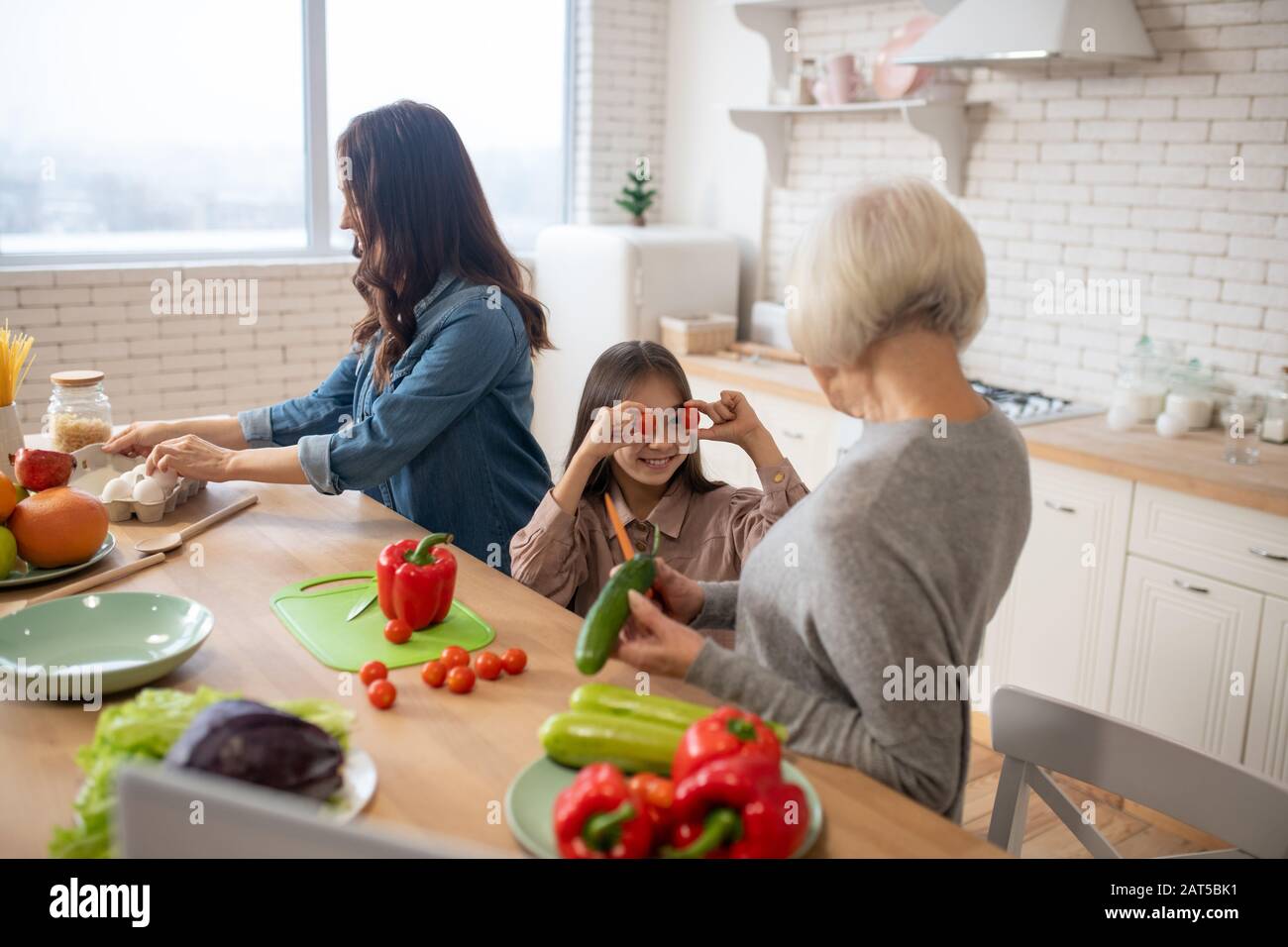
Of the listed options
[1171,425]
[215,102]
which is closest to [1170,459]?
[1171,425]

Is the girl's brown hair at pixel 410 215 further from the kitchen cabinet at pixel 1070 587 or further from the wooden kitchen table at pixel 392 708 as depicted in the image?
the kitchen cabinet at pixel 1070 587

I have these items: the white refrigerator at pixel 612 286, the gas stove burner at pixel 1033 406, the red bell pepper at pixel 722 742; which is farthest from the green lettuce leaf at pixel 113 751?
the white refrigerator at pixel 612 286

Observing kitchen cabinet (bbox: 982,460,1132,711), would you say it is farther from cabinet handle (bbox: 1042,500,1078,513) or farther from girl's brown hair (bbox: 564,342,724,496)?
girl's brown hair (bbox: 564,342,724,496)

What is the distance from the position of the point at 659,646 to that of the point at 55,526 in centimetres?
113

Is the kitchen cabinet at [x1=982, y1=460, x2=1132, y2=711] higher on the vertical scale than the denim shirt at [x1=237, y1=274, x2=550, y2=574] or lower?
lower

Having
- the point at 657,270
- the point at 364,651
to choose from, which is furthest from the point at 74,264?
the point at 364,651

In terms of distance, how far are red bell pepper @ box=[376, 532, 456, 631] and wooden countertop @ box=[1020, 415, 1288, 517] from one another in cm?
202

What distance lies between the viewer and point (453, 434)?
93.8 inches

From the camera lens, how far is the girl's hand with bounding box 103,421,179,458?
2.40m

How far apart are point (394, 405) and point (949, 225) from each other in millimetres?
1266

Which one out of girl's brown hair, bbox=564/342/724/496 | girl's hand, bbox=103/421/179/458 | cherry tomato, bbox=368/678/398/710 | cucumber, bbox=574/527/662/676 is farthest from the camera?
girl's hand, bbox=103/421/179/458

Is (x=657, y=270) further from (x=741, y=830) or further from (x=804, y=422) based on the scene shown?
(x=741, y=830)

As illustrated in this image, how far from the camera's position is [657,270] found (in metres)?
4.75

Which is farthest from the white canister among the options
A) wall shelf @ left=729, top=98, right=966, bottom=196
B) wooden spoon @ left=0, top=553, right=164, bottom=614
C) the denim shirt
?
wooden spoon @ left=0, top=553, right=164, bottom=614
